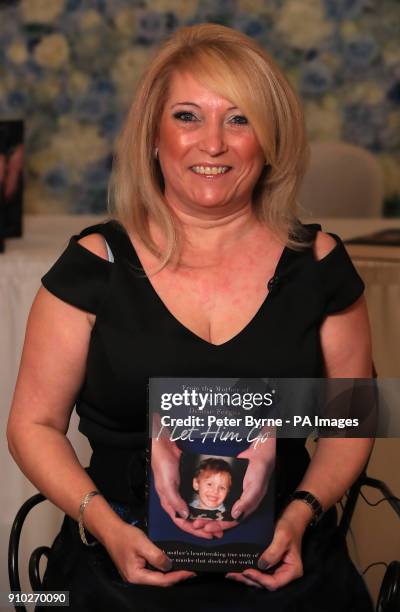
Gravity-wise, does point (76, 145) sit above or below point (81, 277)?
above

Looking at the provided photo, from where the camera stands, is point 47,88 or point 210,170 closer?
point 210,170

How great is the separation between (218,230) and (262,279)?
116 mm

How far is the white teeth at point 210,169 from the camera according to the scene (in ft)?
5.14

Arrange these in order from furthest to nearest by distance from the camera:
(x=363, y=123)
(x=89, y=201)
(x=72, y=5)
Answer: (x=89, y=201)
(x=363, y=123)
(x=72, y=5)

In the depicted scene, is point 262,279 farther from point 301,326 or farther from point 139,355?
point 139,355

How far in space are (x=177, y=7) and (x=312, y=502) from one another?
9.96 ft

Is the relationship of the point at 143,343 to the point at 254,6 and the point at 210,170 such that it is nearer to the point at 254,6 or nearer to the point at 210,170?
the point at 210,170

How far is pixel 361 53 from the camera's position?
4.17 metres

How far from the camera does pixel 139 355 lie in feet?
4.95

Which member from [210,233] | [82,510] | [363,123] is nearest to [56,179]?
[363,123]

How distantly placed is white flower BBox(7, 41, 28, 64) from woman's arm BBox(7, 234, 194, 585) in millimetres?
2814

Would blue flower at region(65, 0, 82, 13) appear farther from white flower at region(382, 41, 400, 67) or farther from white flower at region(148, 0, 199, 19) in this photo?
white flower at region(382, 41, 400, 67)

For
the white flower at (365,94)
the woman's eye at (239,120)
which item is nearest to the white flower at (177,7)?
the white flower at (365,94)

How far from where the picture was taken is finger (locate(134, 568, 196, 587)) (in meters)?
1.35
